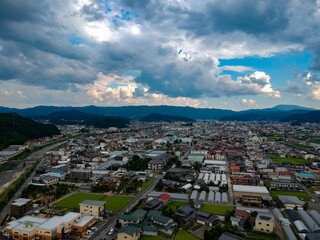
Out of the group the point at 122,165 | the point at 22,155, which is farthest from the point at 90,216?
the point at 22,155

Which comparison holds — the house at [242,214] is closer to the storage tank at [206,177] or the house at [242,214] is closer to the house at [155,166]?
the storage tank at [206,177]

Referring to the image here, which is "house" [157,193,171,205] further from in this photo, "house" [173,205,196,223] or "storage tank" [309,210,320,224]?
"storage tank" [309,210,320,224]

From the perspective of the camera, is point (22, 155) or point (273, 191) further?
point (22, 155)

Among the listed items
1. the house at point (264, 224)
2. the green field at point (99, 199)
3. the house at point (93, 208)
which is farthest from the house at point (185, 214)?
the house at point (93, 208)

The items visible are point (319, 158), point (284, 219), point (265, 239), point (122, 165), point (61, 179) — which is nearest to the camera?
point (265, 239)

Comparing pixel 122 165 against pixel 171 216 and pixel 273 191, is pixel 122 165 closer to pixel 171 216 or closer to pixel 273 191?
pixel 171 216

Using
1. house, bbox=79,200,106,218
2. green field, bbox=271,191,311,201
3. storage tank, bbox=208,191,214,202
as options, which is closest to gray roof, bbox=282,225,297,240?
storage tank, bbox=208,191,214,202

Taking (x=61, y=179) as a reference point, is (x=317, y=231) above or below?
above
